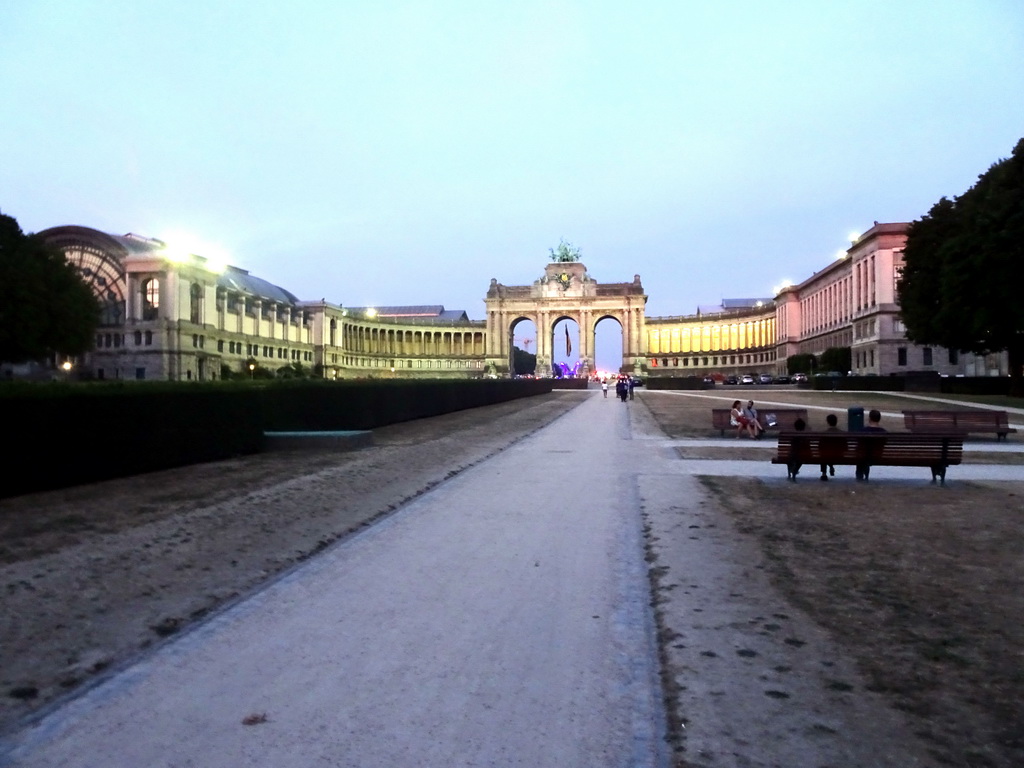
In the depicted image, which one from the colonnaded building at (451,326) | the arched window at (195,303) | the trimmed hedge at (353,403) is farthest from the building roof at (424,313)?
the trimmed hedge at (353,403)

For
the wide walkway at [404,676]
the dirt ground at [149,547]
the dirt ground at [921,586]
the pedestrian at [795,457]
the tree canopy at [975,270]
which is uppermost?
the tree canopy at [975,270]

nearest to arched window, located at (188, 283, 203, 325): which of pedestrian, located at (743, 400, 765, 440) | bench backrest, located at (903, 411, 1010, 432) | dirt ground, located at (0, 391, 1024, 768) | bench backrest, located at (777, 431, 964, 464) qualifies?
pedestrian, located at (743, 400, 765, 440)

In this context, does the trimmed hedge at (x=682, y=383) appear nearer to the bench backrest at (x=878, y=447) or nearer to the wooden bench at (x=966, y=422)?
the wooden bench at (x=966, y=422)

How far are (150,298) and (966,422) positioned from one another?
79320mm

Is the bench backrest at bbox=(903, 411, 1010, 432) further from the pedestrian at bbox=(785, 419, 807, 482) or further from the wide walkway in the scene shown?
the wide walkway

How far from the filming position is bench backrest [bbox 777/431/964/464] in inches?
513

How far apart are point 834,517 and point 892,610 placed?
13.8 ft

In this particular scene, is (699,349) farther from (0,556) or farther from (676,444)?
(0,556)

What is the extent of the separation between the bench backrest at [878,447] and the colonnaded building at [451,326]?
185 feet

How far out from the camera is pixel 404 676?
488 centimetres

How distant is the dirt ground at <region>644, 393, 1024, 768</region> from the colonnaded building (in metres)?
57.8

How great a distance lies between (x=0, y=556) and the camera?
833 cm

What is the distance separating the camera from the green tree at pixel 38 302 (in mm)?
46844

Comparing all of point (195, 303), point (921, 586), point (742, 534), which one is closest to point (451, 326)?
point (195, 303)
